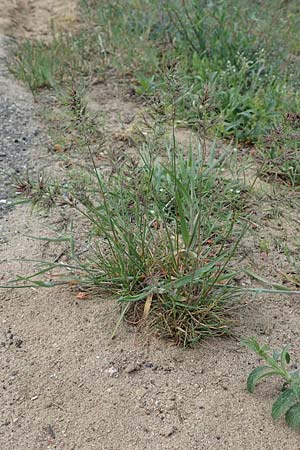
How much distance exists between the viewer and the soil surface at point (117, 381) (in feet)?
7.14

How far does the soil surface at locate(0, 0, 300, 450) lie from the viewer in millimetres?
2176

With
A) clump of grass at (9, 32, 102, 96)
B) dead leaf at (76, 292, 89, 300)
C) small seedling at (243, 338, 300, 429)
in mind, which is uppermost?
small seedling at (243, 338, 300, 429)

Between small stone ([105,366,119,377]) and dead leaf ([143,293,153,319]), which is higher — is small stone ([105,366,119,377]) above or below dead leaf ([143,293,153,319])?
below

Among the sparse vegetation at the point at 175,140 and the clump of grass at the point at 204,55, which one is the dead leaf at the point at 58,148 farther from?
the clump of grass at the point at 204,55

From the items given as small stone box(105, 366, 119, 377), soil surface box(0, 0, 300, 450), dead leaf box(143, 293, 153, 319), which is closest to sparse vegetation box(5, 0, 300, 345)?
dead leaf box(143, 293, 153, 319)

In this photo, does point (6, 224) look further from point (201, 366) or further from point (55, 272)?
point (201, 366)

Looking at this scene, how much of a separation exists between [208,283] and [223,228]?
21.9 inches

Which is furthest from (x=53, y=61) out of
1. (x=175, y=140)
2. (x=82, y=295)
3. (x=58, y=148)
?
(x=82, y=295)

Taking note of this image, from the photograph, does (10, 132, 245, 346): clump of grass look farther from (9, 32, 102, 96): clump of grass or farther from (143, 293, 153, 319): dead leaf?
(9, 32, 102, 96): clump of grass

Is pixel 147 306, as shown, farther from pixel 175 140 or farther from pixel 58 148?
pixel 58 148

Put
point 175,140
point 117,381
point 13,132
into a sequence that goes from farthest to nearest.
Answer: point 13,132
point 175,140
point 117,381

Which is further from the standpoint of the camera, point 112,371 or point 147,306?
point 147,306

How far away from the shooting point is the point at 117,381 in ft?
7.75

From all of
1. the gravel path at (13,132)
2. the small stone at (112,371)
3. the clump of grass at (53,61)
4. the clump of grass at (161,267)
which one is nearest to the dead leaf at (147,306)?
the clump of grass at (161,267)
